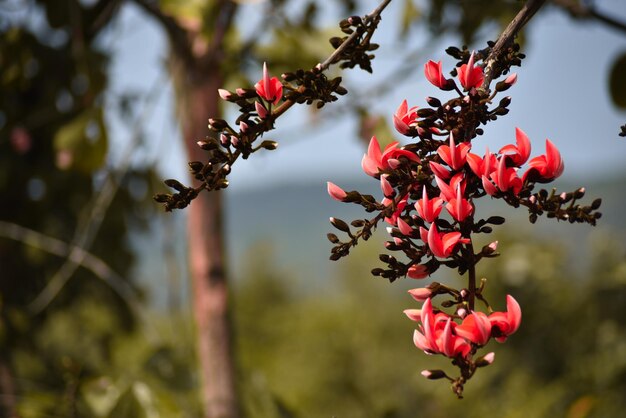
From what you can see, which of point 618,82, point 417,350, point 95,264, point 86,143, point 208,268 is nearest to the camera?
point 618,82

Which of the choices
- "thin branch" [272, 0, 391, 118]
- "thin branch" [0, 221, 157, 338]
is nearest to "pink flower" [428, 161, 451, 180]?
"thin branch" [272, 0, 391, 118]

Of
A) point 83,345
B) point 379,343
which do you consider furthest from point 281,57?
point 379,343

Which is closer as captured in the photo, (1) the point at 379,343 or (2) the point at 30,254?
(2) the point at 30,254

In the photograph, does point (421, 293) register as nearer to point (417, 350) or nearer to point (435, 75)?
point (435, 75)

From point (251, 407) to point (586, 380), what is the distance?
6.05ft

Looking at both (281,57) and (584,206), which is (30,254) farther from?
(584,206)

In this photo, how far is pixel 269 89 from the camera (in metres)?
0.53

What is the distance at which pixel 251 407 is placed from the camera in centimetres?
145

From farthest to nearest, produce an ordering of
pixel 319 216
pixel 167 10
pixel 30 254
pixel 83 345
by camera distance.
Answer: pixel 319 216
pixel 83 345
pixel 30 254
pixel 167 10

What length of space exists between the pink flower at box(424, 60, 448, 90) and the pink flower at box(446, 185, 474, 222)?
0.09m

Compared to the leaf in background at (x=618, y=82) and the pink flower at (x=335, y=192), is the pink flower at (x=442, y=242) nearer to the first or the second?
the pink flower at (x=335, y=192)

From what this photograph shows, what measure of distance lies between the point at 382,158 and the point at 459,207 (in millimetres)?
67

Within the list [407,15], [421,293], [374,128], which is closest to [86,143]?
[374,128]

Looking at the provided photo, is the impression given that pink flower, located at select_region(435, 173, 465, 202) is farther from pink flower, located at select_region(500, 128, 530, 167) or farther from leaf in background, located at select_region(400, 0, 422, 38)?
leaf in background, located at select_region(400, 0, 422, 38)
